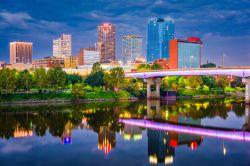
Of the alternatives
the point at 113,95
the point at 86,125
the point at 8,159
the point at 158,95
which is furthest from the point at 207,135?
the point at 158,95

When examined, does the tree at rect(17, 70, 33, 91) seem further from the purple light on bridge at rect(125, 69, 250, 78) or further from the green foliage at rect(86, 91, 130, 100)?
the purple light on bridge at rect(125, 69, 250, 78)

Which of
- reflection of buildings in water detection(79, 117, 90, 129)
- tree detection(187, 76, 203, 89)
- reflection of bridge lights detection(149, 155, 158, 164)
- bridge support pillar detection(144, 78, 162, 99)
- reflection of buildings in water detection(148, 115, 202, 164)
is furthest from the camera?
tree detection(187, 76, 203, 89)

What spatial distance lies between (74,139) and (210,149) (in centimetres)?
1393

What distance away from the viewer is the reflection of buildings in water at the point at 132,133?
37.8 meters

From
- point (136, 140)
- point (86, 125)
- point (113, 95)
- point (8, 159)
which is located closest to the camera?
point (8, 159)

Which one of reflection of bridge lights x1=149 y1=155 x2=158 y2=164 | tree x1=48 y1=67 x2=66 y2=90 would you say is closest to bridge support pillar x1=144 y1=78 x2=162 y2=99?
tree x1=48 y1=67 x2=66 y2=90

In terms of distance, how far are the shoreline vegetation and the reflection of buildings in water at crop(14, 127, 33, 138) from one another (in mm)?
33377

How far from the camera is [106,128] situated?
143 ft

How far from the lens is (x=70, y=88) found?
103 m

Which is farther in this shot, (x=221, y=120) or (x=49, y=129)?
(x=221, y=120)

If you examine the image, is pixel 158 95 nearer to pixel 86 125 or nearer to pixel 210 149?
pixel 86 125

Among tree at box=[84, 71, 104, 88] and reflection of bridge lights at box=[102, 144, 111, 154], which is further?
tree at box=[84, 71, 104, 88]

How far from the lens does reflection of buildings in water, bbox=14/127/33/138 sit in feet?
128

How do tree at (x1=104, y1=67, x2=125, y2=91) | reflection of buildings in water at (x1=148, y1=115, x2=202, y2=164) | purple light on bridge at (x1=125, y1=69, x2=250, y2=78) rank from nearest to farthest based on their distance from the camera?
reflection of buildings in water at (x1=148, y1=115, x2=202, y2=164), purple light on bridge at (x1=125, y1=69, x2=250, y2=78), tree at (x1=104, y1=67, x2=125, y2=91)
